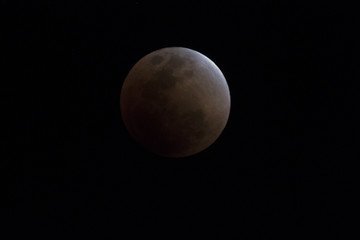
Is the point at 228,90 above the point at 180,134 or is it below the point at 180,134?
above

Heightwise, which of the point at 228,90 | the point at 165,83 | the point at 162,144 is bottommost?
the point at 162,144

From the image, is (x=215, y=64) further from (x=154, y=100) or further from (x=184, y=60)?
(x=154, y=100)

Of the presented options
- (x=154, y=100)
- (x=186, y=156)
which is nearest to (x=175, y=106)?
(x=154, y=100)

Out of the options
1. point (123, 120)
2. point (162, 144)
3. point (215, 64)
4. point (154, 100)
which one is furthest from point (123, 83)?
point (215, 64)

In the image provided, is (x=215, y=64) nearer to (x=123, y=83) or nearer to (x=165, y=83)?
(x=165, y=83)

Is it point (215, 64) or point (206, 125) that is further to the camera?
point (215, 64)

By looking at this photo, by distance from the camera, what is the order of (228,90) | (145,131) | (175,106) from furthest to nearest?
(228,90)
(145,131)
(175,106)

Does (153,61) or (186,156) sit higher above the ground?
(153,61)

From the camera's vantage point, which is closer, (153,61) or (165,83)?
(165,83)

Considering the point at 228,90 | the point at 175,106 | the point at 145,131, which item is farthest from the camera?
the point at 228,90
